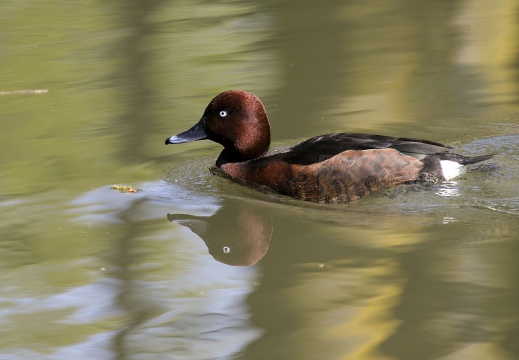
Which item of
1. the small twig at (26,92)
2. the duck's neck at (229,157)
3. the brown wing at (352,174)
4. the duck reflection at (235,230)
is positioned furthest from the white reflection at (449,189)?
the small twig at (26,92)

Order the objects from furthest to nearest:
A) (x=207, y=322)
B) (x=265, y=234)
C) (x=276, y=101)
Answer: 1. (x=276, y=101)
2. (x=265, y=234)
3. (x=207, y=322)

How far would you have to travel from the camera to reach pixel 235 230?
6.41m

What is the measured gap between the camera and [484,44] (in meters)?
10.8

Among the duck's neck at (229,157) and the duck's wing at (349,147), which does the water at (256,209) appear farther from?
the duck's wing at (349,147)

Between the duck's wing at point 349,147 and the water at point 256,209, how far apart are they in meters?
0.28

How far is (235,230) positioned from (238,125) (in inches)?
51.6

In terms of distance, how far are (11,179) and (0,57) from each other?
16.7ft

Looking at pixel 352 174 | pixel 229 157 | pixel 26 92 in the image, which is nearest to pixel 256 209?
pixel 352 174

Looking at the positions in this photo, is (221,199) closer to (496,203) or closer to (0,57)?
(496,203)

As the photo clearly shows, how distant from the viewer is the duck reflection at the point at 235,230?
5867 mm

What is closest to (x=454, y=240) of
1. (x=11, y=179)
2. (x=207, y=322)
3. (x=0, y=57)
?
(x=207, y=322)

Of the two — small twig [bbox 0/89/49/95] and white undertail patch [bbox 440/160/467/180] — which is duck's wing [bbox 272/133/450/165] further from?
small twig [bbox 0/89/49/95]

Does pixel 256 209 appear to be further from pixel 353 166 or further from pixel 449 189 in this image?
pixel 449 189

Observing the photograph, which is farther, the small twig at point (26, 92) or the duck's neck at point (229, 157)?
the small twig at point (26, 92)
